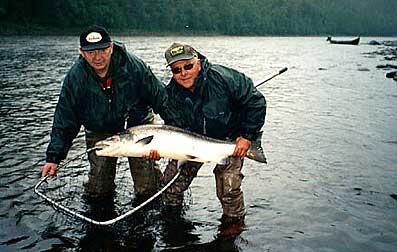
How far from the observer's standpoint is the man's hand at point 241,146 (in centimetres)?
627

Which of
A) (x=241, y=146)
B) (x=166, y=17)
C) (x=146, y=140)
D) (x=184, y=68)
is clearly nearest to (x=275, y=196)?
(x=241, y=146)

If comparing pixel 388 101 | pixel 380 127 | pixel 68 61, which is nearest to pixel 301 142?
pixel 380 127

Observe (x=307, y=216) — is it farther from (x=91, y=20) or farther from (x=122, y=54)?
(x=91, y=20)

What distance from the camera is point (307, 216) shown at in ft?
26.2

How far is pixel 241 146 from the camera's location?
627 centimetres

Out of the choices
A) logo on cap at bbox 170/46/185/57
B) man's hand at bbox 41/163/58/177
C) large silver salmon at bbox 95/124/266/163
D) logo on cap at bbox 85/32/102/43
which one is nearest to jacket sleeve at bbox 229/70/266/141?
large silver salmon at bbox 95/124/266/163

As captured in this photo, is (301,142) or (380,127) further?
(380,127)

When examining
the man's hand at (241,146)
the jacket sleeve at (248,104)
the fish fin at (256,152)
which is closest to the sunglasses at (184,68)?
the jacket sleeve at (248,104)

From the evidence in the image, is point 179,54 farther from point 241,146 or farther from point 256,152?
point 256,152

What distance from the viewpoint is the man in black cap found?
6461mm

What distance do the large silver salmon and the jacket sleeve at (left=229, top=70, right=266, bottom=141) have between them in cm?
31

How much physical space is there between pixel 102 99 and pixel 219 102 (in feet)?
6.05

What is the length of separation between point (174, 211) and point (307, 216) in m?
2.32

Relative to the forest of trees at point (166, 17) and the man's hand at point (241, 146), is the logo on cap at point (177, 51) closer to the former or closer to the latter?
the man's hand at point (241, 146)
